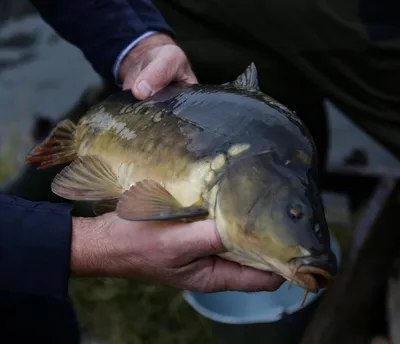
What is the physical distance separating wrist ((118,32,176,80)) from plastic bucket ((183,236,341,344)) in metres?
1.03

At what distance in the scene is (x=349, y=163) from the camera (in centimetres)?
408

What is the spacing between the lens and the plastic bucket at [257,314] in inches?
103

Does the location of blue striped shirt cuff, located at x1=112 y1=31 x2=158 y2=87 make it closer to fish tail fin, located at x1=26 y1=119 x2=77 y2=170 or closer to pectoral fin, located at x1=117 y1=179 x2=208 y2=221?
fish tail fin, located at x1=26 y1=119 x2=77 y2=170

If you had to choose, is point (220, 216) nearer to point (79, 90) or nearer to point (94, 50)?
point (94, 50)

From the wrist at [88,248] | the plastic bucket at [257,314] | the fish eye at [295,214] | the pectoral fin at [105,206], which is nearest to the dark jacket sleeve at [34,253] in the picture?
the wrist at [88,248]

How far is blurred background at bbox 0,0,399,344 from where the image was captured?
10.8 feet

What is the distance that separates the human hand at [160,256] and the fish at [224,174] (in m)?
0.04

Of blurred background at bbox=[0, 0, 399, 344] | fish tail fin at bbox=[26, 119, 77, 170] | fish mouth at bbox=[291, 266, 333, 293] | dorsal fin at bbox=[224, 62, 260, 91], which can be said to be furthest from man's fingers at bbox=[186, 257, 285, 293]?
blurred background at bbox=[0, 0, 399, 344]

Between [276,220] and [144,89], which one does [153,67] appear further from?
[276,220]

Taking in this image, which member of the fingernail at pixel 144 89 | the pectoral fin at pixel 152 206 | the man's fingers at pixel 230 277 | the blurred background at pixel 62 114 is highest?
the pectoral fin at pixel 152 206

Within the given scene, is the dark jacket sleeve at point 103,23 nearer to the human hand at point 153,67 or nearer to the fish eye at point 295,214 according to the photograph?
the human hand at point 153,67

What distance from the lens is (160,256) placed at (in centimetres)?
159

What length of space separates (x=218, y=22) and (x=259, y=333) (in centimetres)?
147

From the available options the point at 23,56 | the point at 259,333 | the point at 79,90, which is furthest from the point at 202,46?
the point at 23,56
